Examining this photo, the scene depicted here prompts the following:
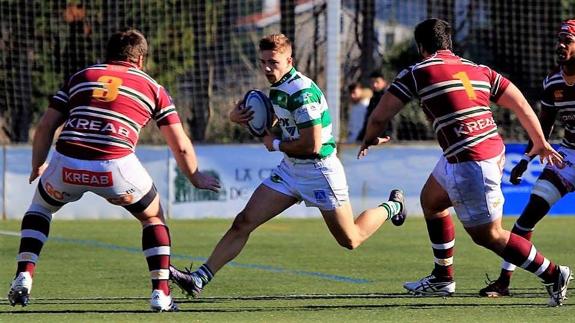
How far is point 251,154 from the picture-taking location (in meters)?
19.0

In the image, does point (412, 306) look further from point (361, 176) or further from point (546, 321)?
point (361, 176)

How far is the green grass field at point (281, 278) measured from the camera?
28.5 feet

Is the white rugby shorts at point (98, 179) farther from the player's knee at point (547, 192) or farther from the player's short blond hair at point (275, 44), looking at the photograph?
the player's knee at point (547, 192)

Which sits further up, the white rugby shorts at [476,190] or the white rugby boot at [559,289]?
the white rugby shorts at [476,190]

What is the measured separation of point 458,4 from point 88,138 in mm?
18147

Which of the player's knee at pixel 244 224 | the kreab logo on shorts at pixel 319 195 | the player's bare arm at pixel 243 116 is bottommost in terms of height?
A: the player's knee at pixel 244 224

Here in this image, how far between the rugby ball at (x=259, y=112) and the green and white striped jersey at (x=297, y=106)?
0.10 meters

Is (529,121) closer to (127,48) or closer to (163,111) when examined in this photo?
(163,111)

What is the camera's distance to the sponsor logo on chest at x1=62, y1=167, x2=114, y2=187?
859 cm

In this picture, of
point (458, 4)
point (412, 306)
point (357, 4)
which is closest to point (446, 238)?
point (412, 306)

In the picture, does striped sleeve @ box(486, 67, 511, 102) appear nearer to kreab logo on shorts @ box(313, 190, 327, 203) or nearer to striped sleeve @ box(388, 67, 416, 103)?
striped sleeve @ box(388, 67, 416, 103)

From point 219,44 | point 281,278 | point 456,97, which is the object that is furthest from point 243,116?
point 219,44

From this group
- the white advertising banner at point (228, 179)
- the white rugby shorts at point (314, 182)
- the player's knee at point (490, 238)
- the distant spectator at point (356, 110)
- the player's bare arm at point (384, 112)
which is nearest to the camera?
the player's bare arm at point (384, 112)

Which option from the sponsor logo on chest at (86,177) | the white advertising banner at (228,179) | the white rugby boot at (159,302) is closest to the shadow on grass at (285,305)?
the white rugby boot at (159,302)
